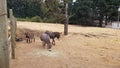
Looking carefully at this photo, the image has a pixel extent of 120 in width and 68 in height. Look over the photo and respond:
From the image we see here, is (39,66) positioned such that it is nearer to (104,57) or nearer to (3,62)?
(104,57)

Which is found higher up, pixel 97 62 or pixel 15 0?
pixel 15 0

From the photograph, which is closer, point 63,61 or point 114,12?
point 63,61

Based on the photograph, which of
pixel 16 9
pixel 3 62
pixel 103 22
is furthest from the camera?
pixel 16 9

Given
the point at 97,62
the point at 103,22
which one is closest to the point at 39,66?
the point at 97,62

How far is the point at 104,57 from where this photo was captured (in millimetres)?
10703

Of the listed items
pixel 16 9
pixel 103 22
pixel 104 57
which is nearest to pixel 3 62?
pixel 104 57

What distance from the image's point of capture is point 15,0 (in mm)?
38906

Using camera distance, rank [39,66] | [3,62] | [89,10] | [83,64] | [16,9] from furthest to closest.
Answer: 1. [16,9]
2. [89,10]
3. [83,64]
4. [39,66]
5. [3,62]

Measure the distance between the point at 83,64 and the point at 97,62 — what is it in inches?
28.7

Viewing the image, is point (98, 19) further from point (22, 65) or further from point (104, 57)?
point (22, 65)

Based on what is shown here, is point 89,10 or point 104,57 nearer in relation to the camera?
point 104,57

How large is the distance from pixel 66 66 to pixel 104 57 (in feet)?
8.91

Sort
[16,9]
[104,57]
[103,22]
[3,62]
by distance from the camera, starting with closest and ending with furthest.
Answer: [3,62]
[104,57]
[103,22]
[16,9]

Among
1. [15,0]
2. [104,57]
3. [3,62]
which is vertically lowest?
[104,57]
